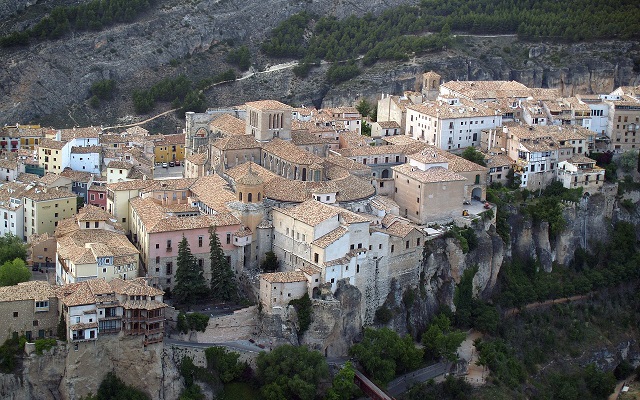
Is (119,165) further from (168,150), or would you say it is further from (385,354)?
(385,354)

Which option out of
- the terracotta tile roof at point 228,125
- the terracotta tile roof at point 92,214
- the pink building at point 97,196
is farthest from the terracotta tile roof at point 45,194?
the terracotta tile roof at point 228,125

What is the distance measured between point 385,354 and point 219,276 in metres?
8.76

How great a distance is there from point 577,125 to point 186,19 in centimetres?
3977

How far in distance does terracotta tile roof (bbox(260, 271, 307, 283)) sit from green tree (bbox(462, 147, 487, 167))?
2037cm

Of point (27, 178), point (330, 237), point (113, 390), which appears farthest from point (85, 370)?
point (27, 178)

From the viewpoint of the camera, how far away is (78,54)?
3546 inches

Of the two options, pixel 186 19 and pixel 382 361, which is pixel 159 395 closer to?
pixel 382 361

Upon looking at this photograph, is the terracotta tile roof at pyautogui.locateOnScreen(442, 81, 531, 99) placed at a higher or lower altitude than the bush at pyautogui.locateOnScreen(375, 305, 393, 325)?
higher

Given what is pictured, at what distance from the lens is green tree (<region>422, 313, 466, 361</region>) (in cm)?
5559

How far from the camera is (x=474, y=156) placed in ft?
228

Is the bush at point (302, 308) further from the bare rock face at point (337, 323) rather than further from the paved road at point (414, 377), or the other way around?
the paved road at point (414, 377)

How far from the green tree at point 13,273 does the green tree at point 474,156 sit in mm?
28898

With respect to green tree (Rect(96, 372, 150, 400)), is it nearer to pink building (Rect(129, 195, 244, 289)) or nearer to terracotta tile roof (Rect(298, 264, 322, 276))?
pink building (Rect(129, 195, 244, 289))

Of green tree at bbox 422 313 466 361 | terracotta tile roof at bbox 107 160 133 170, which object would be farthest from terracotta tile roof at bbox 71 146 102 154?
green tree at bbox 422 313 466 361
